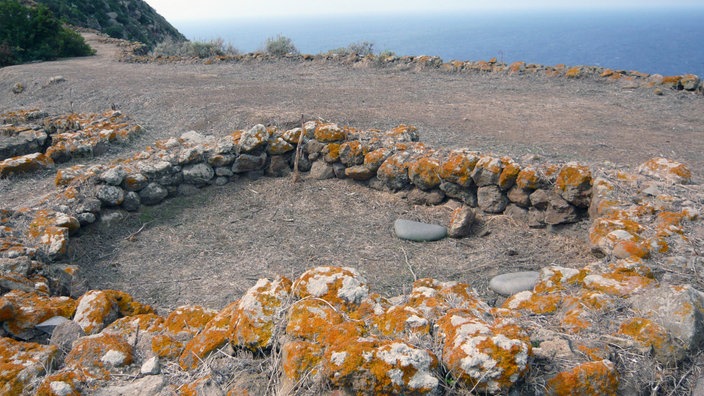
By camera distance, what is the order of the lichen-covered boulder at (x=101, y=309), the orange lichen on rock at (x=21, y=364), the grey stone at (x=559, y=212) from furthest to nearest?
1. the grey stone at (x=559, y=212)
2. the lichen-covered boulder at (x=101, y=309)
3. the orange lichen on rock at (x=21, y=364)

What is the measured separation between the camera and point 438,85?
42.5 feet

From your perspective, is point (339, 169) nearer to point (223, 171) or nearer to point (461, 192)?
point (223, 171)

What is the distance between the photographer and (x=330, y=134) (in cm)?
800

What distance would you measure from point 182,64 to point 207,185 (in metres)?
10.7

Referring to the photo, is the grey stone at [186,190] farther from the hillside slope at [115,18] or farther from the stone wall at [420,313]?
the hillside slope at [115,18]

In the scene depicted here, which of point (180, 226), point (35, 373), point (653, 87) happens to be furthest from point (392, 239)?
point (653, 87)

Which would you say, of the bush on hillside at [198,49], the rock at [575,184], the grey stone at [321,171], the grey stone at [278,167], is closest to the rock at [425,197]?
the grey stone at [321,171]

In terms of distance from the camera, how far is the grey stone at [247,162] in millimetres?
8047

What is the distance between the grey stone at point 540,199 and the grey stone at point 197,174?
479 centimetres

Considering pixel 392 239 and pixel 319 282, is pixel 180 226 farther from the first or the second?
pixel 319 282

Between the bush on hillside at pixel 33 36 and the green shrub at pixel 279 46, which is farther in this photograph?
the bush on hillside at pixel 33 36

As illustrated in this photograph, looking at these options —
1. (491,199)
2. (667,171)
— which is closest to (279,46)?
(491,199)

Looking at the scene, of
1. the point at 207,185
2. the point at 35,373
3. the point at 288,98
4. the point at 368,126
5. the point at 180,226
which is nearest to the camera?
the point at 35,373

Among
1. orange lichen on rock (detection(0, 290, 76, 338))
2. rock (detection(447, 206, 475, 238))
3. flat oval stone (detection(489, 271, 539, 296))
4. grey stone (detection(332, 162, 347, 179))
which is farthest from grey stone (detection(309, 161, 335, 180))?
orange lichen on rock (detection(0, 290, 76, 338))
